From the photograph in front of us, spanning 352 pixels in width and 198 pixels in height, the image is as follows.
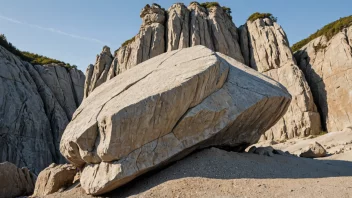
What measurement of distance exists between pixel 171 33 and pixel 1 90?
21867 mm

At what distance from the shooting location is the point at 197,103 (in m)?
10.6

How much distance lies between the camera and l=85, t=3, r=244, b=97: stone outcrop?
38188mm

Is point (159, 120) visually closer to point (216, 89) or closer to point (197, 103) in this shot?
point (197, 103)

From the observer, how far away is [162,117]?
982 centimetres

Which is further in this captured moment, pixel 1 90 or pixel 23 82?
pixel 23 82

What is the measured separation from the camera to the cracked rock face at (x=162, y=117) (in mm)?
9430

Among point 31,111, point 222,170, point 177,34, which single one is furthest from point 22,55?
point 222,170

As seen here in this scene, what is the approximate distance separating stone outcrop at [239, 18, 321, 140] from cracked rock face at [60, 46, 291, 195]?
17.5 metres

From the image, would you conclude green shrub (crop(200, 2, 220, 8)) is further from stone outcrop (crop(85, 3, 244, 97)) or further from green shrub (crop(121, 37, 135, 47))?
green shrub (crop(121, 37, 135, 47))

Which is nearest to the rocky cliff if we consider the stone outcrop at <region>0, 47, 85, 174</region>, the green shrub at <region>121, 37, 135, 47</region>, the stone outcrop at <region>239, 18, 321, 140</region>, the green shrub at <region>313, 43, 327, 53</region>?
the stone outcrop at <region>239, 18, 321, 140</region>

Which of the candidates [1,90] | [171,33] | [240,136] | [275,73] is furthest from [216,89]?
[1,90]

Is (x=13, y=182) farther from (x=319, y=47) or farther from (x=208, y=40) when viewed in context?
(x=319, y=47)

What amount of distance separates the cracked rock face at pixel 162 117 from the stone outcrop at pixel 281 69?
1754 centimetres

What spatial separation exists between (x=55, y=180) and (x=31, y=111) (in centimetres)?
Result: 2865
